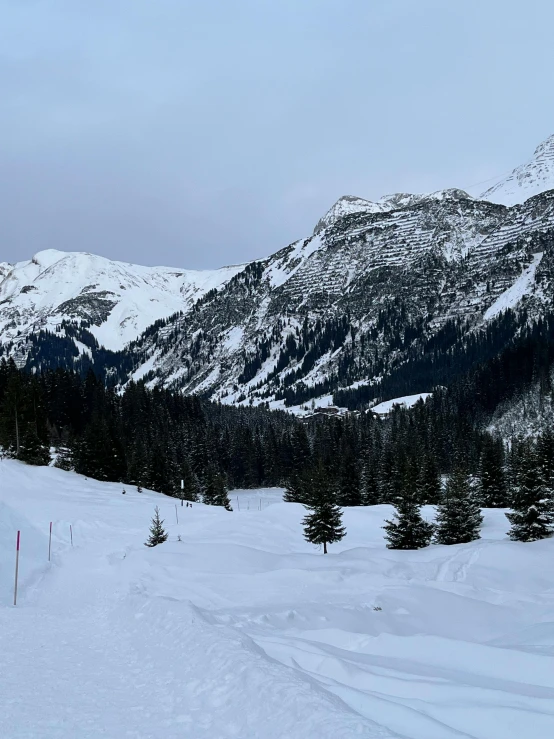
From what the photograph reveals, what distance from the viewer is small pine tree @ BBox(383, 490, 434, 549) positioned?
31.5 metres

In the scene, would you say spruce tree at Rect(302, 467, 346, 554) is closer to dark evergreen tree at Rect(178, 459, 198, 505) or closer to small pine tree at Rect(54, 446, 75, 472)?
dark evergreen tree at Rect(178, 459, 198, 505)

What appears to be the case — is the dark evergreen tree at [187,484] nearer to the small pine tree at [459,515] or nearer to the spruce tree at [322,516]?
the spruce tree at [322,516]

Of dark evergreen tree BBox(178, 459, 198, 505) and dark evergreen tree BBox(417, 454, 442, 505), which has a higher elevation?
dark evergreen tree BBox(417, 454, 442, 505)

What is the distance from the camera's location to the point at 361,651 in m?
11.1

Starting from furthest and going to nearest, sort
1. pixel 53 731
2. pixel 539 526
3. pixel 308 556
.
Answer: pixel 539 526, pixel 308 556, pixel 53 731

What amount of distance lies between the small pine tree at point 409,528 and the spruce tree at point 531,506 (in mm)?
5511

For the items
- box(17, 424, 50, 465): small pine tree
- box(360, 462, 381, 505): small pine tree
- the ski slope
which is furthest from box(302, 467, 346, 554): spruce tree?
box(360, 462, 381, 505): small pine tree

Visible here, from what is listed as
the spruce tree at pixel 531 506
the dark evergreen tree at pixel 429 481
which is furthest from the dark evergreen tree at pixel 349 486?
the spruce tree at pixel 531 506

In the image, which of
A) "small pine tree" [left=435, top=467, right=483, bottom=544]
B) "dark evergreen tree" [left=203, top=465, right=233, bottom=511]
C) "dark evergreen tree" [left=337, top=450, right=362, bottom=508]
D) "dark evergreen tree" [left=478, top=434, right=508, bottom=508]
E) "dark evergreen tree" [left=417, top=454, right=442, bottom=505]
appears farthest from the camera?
"dark evergreen tree" [left=337, top=450, right=362, bottom=508]

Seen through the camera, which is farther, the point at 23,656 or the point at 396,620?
the point at 396,620

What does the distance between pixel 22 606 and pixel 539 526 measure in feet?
92.9

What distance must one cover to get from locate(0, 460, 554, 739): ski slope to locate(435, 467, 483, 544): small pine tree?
6736 mm

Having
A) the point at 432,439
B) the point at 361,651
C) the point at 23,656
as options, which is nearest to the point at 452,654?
the point at 361,651

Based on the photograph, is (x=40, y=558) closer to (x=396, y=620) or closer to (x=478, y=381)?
(x=396, y=620)
